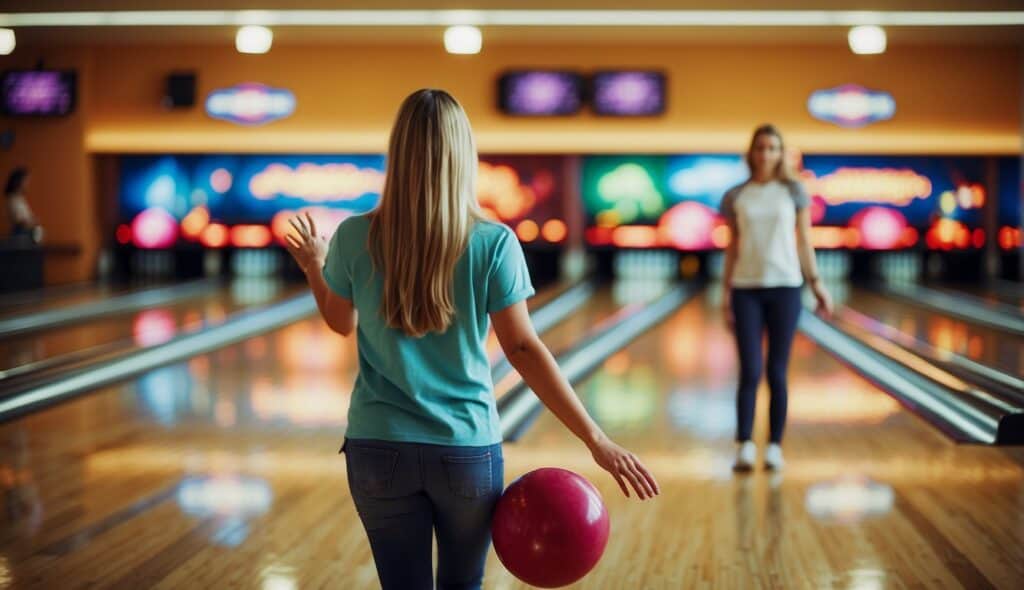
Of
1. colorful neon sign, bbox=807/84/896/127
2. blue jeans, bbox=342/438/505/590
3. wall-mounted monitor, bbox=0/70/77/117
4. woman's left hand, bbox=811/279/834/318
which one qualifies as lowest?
blue jeans, bbox=342/438/505/590

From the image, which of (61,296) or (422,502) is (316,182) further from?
(422,502)

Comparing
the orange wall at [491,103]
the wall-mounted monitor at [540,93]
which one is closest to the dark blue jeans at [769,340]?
the wall-mounted monitor at [540,93]

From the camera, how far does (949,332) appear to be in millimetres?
8094

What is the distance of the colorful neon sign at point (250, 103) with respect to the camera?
11.8 m

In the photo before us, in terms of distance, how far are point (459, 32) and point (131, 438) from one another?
4.62 m

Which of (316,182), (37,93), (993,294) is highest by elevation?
(37,93)

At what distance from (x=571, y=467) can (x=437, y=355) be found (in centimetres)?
261

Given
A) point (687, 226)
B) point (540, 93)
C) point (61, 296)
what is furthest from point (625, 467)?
point (687, 226)

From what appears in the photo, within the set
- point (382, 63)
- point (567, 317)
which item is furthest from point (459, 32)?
point (382, 63)

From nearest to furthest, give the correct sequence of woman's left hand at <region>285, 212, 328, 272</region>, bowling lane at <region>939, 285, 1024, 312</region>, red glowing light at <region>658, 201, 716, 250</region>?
1. woman's left hand at <region>285, 212, 328, 272</region>
2. bowling lane at <region>939, 285, 1024, 312</region>
3. red glowing light at <region>658, 201, 716, 250</region>

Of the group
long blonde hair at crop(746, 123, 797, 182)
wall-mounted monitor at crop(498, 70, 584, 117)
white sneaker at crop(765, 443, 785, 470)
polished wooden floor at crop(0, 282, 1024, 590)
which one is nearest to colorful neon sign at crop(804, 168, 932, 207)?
wall-mounted monitor at crop(498, 70, 584, 117)

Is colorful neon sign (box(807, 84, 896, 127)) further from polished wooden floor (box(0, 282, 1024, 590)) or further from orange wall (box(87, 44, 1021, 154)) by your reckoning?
polished wooden floor (box(0, 282, 1024, 590))

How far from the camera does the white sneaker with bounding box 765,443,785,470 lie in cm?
412

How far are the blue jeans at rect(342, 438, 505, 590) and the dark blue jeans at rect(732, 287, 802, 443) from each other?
8.25 ft
